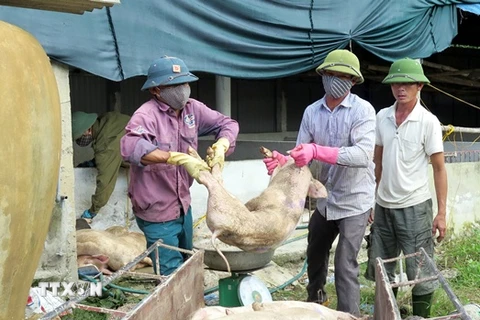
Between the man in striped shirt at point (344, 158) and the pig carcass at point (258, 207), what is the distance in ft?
0.52

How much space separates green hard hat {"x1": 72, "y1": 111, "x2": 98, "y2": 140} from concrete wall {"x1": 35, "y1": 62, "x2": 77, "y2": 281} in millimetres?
892

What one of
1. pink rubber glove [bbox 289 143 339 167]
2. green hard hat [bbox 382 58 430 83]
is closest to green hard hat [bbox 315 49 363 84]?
green hard hat [bbox 382 58 430 83]

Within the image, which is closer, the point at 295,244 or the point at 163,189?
the point at 163,189

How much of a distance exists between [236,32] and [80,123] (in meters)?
1.82

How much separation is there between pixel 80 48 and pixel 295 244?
3.08 metres

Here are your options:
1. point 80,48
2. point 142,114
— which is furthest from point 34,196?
→ point 80,48

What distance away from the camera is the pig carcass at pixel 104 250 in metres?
5.60

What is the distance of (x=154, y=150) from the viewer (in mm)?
3607

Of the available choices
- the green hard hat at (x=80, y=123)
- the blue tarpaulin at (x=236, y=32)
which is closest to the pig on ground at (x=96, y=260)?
the green hard hat at (x=80, y=123)

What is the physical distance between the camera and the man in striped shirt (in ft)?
12.6

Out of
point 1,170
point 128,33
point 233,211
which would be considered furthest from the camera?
point 128,33

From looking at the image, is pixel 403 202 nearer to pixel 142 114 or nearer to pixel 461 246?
pixel 142 114

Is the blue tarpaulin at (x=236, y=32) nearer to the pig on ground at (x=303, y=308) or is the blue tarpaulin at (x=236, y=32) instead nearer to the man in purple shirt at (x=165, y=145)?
the man in purple shirt at (x=165, y=145)

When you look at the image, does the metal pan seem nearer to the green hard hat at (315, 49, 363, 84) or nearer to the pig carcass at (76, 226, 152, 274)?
the green hard hat at (315, 49, 363, 84)
